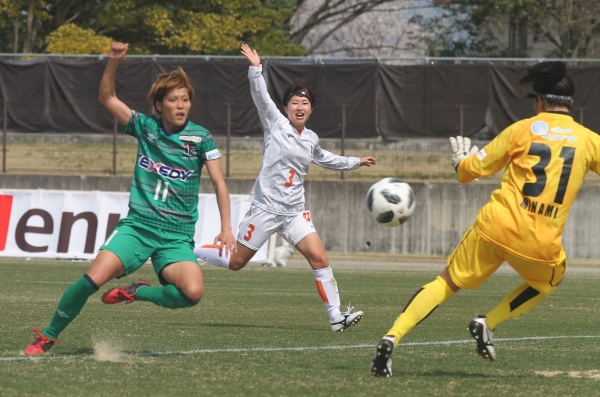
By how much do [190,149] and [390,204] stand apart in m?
2.75

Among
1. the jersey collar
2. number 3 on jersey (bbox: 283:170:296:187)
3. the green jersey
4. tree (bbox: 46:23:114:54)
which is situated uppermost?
tree (bbox: 46:23:114:54)

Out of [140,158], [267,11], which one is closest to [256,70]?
[140,158]

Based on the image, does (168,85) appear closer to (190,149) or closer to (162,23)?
(190,149)

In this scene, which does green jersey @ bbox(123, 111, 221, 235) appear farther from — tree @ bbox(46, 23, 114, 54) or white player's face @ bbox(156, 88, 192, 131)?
tree @ bbox(46, 23, 114, 54)

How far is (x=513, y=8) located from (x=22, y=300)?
25665mm

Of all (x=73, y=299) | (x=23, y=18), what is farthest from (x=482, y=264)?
(x=23, y=18)

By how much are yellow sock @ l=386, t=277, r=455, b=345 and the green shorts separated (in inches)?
60.9

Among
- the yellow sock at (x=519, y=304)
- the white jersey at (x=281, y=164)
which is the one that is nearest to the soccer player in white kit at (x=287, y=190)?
the white jersey at (x=281, y=164)

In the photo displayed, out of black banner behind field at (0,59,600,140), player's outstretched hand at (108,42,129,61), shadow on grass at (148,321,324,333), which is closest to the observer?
player's outstretched hand at (108,42,129,61)

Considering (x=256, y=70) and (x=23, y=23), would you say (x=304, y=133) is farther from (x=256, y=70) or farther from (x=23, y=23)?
(x=23, y=23)

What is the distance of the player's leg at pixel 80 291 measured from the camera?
645 cm

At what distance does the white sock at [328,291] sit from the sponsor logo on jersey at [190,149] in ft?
8.36

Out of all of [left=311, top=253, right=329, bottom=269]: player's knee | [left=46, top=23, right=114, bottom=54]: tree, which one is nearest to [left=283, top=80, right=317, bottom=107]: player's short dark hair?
[left=311, top=253, right=329, bottom=269]: player's knee

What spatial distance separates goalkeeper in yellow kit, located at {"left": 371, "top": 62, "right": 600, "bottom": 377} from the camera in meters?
5.82
